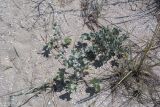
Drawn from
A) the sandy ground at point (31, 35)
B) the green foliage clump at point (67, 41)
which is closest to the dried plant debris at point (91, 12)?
the sandy ground at point (31, 35)

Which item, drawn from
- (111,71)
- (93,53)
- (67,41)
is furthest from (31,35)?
(111,71)

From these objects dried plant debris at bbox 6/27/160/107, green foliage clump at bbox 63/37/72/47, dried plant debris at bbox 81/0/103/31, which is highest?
dried plant debris at bbox 81/0/103/31

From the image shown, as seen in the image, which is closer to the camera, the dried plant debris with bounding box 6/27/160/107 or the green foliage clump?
the dried plant debris with bounding box 6/27/160/107

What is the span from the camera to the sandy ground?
8.90 ft

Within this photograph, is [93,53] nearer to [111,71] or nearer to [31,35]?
[111,71]

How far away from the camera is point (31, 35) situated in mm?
2939

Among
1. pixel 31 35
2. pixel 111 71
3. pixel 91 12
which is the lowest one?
pixel 111 71

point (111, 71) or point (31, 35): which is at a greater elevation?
point (31, 35)

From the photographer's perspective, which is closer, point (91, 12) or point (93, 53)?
point (93, 53)

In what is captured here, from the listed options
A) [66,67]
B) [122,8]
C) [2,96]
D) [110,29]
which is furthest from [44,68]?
[122,8]

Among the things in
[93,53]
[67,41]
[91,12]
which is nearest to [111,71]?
[93,53]

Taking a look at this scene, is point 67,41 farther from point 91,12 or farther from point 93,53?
point 91,12

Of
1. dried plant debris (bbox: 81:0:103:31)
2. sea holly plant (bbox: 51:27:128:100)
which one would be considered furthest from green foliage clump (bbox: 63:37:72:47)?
dried plant debris (bbox: 81:0:103:31)

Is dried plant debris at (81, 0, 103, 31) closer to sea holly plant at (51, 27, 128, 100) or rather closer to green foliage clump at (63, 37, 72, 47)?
sea holly plant at (51, 27, 128, 100)
